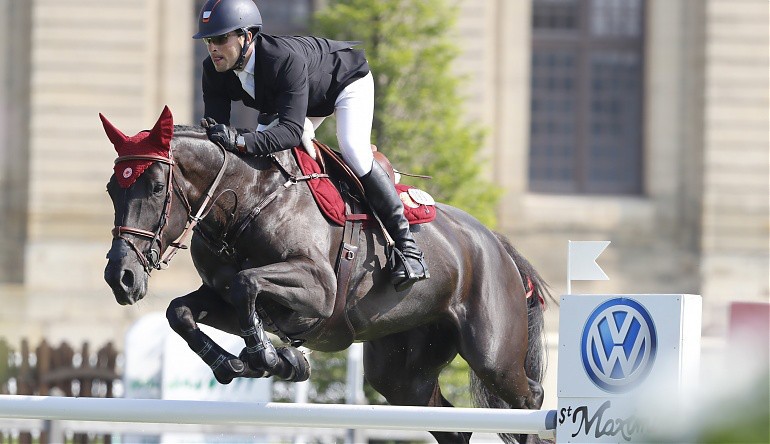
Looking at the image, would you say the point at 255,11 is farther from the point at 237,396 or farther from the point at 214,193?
the point at 237,396

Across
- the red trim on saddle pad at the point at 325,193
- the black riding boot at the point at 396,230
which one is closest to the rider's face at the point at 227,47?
the red trim on saddle pad at the point at 325,193

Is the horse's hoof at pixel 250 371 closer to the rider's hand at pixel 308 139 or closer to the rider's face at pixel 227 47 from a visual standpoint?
the rider's hand at pixel 308 139

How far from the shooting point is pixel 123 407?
14.1ft

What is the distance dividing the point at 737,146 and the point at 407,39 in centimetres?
597

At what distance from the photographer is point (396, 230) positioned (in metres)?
4.94

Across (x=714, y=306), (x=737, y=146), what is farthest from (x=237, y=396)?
(x=737, y=146)

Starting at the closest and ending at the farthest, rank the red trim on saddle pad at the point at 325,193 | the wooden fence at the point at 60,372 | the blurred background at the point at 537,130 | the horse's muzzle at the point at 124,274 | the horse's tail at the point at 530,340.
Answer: the horse's muzzle at the point at 124,274 < the red trim on saddle pad at the point at 325,193 < the horse's tail at the point at 530,340 < the wooden fence at the point at 60,372 < the blurred background at the point at 537,130

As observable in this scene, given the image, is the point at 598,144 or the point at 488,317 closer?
the point at 488,317

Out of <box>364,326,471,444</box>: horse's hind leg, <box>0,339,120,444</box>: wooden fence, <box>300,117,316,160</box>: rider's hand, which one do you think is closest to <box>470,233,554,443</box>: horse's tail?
<box>364,326,471,444</box>: horse's hind leg

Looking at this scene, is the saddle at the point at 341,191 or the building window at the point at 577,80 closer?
the saddle at the point at 341,191

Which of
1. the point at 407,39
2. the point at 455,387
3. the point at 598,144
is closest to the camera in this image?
the point at 455,387

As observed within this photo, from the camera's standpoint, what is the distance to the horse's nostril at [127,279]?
4.21 meters

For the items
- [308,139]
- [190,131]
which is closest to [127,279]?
[190,131]

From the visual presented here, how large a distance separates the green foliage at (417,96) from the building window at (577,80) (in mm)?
4172
